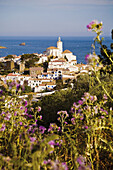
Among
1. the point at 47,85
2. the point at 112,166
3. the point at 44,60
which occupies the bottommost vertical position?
the point at 112,166

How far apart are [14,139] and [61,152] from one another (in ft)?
0.94

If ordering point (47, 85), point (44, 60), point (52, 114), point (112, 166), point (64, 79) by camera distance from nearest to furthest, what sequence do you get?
point (112, 166) → point (52, 114) → point (47, 85) → point (64, 79) → point (44, 60)

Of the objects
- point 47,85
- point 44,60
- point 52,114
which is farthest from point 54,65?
point 52,114

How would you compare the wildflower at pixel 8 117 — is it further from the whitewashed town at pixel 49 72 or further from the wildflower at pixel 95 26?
the whitewashed town at pixel 49 72

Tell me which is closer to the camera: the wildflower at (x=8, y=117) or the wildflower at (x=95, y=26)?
the wildflower at (x=95, y=26)

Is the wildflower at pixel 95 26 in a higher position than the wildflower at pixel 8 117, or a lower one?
higher

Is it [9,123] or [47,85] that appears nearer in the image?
[9,123]

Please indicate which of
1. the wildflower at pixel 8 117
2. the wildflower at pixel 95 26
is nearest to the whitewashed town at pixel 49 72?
the wildflower at pixel 8 117

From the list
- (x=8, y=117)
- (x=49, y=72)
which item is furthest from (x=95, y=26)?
(x=49, y=72)

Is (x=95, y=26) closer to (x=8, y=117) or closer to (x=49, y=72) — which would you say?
(x=8, y=117)

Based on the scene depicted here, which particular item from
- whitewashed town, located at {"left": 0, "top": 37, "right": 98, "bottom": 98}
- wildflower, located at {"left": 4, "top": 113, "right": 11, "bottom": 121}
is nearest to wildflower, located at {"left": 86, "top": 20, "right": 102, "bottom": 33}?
wildflower, located at {"left": 4, "top": 113, "right": 11, "bottom": 121}

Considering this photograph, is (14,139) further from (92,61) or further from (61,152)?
(92,61)

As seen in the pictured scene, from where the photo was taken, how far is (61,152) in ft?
4.45

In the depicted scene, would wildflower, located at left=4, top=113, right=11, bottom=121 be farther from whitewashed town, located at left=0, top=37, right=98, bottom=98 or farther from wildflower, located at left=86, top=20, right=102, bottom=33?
whitewashed town, located at left=0, top=37, right=98, bottom=98
